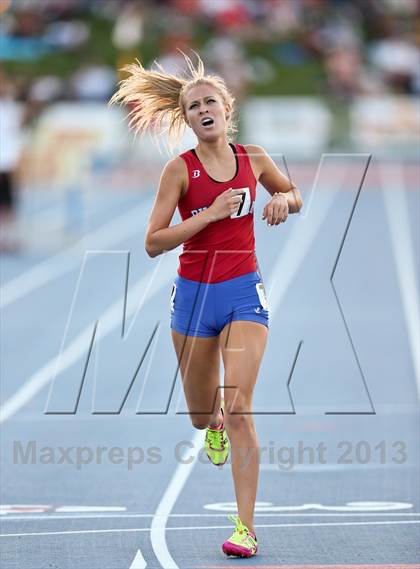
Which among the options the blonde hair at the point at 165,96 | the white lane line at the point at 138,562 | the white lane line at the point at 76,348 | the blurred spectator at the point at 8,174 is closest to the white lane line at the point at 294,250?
the white lane line at the point at 76,348

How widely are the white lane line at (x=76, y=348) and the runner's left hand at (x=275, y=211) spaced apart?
261 centimetres

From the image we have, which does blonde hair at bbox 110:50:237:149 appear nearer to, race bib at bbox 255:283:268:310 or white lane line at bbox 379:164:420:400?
race bib at bbox 255:283:268:310

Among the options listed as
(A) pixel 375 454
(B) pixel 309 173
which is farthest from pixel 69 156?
(A) pixel 375 454

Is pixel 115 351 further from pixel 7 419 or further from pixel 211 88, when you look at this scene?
pixel 211 88

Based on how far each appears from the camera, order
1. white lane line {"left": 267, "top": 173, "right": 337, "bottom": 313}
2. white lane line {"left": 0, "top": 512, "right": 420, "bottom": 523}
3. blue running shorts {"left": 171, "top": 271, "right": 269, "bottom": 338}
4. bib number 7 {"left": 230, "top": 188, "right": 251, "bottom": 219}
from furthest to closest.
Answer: white lane line {"left": 267, "top": 173, "right": 337, "bottom": 313}
white lane line {"left": 0, "top": 512, "right": 420, "bottom": 523}
blue running shorts {"left": 171, "top": 271, "right": 269, "bottom": 338}
bib number 7 {"left": 230, "top": 188, "right": 251, "bottom": 219}

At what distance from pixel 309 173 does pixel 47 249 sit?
11.8 m

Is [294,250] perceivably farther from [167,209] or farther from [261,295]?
[167,209]

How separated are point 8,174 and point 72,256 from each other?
7.72 feet

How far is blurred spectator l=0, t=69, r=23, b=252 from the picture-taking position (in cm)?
2312

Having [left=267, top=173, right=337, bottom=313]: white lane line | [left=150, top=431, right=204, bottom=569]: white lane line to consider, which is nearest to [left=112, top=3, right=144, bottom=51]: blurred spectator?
[left=267, top=173, right=337, bottom=313]: white lane line

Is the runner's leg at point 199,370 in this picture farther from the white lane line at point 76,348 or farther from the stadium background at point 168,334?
the white lane line at point 76,348

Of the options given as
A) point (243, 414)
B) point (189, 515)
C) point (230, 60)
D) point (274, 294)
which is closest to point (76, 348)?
point (274, 294)

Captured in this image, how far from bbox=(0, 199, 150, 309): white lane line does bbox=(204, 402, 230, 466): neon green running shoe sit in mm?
9522

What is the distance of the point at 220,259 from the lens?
716 cm
